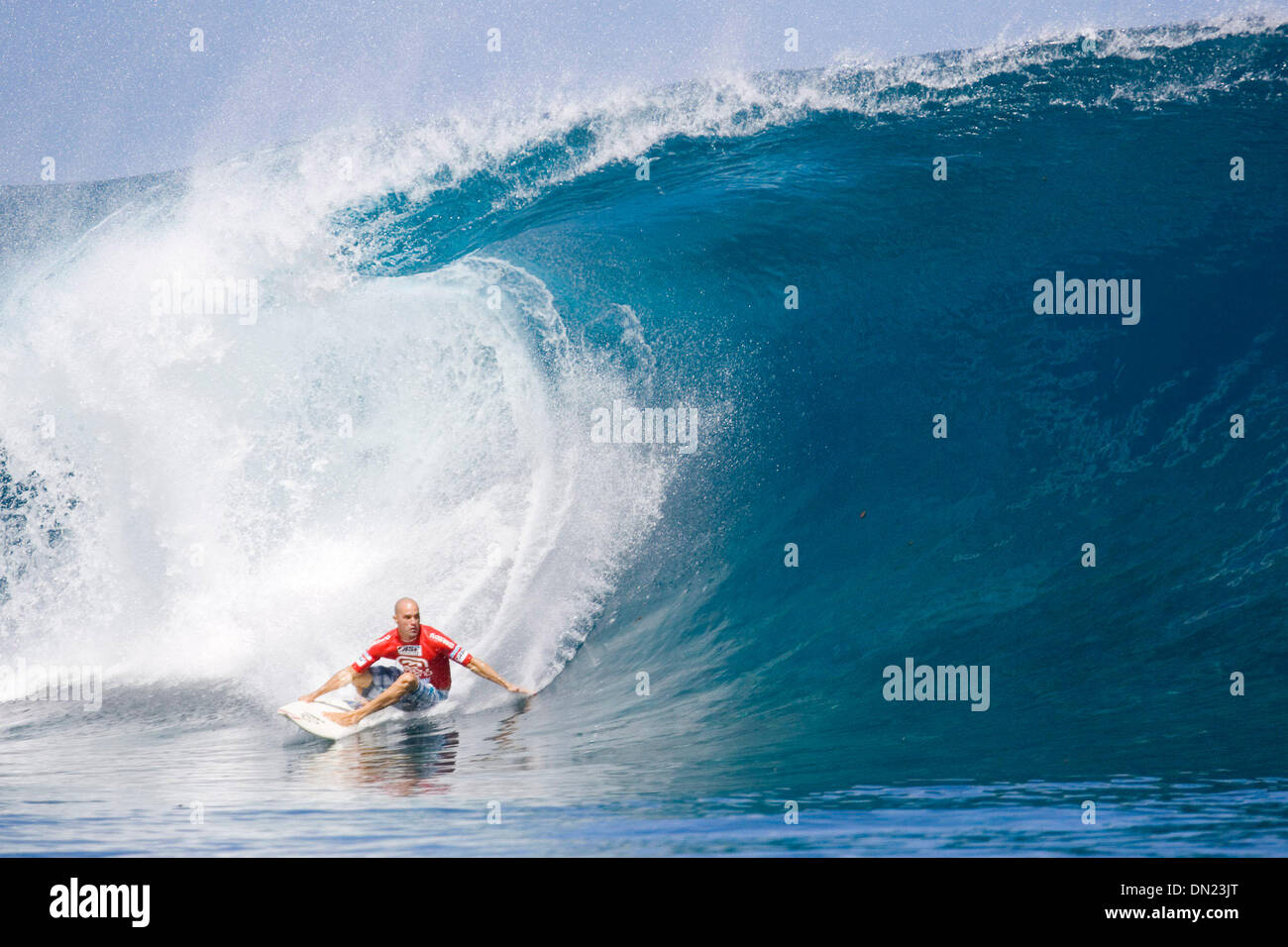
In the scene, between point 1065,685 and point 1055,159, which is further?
point 1055,159

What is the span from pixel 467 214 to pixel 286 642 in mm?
5511

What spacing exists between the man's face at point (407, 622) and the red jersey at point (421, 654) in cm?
5

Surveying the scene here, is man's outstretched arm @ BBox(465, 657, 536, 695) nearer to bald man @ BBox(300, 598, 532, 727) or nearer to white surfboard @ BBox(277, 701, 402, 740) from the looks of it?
bald man @ BBox(300, 598, 532, 727)

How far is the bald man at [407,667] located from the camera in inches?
255

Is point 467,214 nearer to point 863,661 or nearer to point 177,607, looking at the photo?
point 177,607

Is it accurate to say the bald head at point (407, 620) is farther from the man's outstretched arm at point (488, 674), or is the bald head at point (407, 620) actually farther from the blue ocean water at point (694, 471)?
the blue ocean water at point (694, 471)

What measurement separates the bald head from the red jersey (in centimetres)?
5

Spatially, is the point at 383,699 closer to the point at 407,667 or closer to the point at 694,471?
the point at 407,667

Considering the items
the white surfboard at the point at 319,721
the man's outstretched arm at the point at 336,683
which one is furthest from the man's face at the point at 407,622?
the white surfboard at the point at 319,721

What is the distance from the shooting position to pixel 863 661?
684 cm

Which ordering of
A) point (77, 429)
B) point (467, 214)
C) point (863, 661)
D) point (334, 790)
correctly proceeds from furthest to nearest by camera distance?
1. point (467, 214)
2. point (77, 429)
3. point (863, 661)
4. point (334, 790)

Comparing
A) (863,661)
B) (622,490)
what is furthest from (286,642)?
(863,661)

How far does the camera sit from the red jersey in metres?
6.55

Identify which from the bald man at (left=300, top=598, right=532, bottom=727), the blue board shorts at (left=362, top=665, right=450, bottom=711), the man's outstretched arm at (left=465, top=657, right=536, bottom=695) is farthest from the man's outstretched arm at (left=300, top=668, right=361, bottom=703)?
the man's outstretched arm at (left=465, top=657, right=536, bottom=695)
